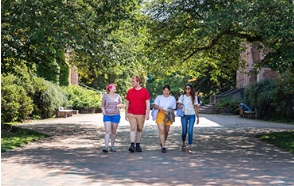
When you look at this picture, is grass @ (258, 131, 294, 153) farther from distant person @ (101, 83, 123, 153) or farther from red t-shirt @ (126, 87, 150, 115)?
distant person @ (101, 83, 123, 153)

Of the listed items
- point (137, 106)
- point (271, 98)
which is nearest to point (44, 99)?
point (271, 98)

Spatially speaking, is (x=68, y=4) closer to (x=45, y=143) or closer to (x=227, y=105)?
(x=45, y=143)

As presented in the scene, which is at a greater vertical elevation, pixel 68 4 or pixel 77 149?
pixel 68 4

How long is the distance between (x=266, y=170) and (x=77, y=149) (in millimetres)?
5061

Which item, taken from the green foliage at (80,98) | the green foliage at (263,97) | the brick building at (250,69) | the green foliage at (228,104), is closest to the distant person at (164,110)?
the green foliage at (263,97)

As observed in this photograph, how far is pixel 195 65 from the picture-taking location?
21797mm

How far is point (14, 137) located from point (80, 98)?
935 inches

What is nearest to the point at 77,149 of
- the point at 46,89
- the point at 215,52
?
the point at 215,52

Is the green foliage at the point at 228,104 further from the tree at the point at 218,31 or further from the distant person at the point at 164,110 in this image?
the distant person at the point at 164,110

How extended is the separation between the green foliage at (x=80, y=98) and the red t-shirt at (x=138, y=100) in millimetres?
25995

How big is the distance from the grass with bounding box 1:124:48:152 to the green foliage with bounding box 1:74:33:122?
14.2ft

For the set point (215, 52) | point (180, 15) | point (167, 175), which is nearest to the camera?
point (167, 175)

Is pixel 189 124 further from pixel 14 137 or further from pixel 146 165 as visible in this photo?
pixel 14 137

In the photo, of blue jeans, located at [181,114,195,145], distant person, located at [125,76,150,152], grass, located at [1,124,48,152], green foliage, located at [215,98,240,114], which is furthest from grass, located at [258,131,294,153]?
green foliage, located at [215,98,240,114]
